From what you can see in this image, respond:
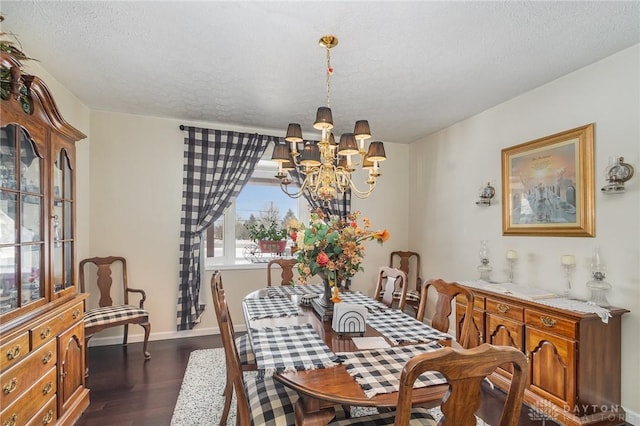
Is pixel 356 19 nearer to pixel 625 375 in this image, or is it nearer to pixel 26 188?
pixel 26 188

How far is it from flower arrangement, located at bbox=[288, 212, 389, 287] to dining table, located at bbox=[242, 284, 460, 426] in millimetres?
322

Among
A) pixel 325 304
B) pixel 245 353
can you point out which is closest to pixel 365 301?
pixel 325 304

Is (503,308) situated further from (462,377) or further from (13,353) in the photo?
(13,353)

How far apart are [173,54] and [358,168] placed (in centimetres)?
268

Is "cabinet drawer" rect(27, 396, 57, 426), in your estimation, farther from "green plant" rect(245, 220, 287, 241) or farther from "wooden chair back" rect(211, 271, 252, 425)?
"green plant" rect(245, 220, 287, 241)

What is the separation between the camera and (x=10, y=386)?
4.95 ft

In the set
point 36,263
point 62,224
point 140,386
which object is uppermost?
point 62,224

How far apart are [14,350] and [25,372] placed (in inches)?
7.3

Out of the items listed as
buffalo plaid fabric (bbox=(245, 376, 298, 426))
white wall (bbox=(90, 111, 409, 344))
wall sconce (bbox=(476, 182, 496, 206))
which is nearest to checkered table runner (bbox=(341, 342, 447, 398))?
buffalo plaid fabric (bbox=(245, 376, 298, 426))

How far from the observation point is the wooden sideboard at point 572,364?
2.04 meters

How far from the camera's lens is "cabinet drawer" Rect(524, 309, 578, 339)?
2.05m

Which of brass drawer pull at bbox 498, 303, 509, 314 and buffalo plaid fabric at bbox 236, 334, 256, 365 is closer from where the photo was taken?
buffalo plaid fabric at bbox 236, 334, 256, 365

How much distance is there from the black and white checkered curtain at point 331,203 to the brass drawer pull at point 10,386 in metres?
3.02

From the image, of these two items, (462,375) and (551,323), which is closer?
(462,375)
